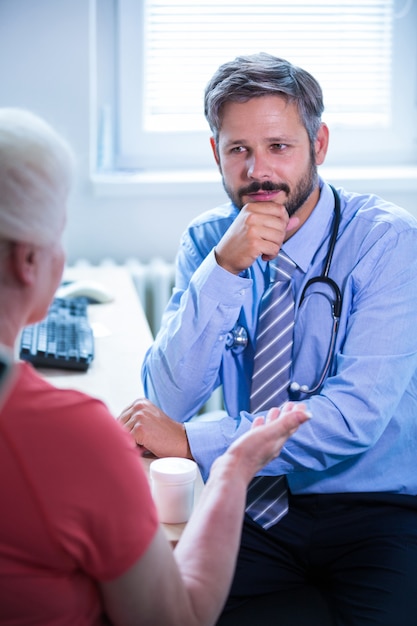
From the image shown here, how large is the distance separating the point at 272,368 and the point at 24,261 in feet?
2.68

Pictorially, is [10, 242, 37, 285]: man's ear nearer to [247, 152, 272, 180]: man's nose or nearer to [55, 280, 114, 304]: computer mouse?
[247, 152, 272, 180]: man's nose

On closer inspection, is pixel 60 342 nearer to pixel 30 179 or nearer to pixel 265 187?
pixel 265 187

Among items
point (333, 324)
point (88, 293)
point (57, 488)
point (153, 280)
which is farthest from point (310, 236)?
point (153, 280)

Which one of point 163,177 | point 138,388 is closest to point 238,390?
point 138,388

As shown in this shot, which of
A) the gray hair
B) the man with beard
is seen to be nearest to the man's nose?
the man with beard

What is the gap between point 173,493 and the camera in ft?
3.88

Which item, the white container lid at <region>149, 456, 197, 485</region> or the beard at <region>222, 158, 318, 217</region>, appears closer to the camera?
the white container lid at <region>149, 456, 197, 485</region>

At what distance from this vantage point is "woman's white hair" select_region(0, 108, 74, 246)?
2.93 feet

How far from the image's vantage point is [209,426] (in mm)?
1480

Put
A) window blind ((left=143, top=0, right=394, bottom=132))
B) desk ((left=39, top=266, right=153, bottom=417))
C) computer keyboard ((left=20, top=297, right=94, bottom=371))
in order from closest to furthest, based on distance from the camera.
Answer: desk ((left=39, top=266, right=153, bottom=417)) → computer keyboard ((left=20, top=297, right=94, bottom=371)) → window blind ((left=143, top=0, right=394, bottom=132))

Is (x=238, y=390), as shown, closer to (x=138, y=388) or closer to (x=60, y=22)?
(x=138, y=388)

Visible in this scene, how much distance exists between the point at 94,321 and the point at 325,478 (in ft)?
2.90

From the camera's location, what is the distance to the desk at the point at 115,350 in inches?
67.4

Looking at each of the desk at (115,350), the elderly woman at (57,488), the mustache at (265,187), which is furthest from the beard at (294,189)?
the elderly woman at (57,488)
